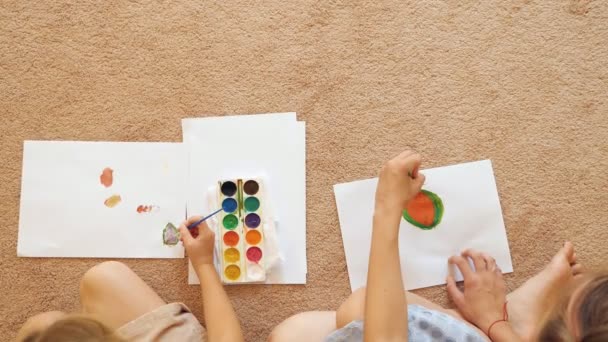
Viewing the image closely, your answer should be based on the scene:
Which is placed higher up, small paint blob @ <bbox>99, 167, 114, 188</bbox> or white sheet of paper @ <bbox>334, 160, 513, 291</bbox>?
small paint blob @ <bbox>99, 167, 114, 188</bbox>

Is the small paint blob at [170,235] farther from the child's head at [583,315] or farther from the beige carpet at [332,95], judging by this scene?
the child's head at [583,315]

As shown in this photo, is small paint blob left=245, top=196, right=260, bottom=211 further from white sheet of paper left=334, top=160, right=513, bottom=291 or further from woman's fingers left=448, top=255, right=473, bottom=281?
woman's fingers left=448, top=255, right=473, bottom=281

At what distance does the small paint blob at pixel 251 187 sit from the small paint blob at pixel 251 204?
1cm

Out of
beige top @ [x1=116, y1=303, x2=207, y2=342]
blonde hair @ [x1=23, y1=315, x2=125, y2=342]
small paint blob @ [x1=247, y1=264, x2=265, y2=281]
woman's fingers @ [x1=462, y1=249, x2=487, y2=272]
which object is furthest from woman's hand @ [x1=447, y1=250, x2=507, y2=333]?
blonde hair @ [x1=23, y1=315, x2=125, y2=342]

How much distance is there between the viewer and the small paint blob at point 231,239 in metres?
0.94

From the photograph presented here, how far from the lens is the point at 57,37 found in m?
1.00

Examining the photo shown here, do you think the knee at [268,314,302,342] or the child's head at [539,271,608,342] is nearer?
the child's head at [539,271,608,342]

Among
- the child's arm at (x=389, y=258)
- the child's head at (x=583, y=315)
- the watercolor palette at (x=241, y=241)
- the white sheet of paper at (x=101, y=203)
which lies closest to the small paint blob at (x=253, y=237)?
the watercolor palette at (x=241, y=241)

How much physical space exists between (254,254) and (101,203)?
0.28 m

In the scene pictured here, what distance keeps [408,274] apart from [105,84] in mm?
617

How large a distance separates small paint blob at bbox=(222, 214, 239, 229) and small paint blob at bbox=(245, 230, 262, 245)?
27 mm

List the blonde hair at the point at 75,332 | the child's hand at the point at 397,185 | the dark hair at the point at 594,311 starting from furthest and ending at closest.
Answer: the child's hand at the point at 397,185, the blonde hair at the point at 75,332, the dark hair at the point at 594,311

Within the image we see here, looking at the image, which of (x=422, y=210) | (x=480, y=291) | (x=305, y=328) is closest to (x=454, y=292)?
(x=480, y=291)

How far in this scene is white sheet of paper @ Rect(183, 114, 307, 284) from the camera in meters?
0.95
